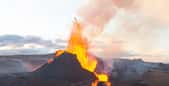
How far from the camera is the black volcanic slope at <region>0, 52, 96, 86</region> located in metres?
36.1

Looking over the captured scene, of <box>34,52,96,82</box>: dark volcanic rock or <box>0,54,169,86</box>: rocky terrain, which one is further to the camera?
<box>0,54,169,86</box>: rocky terrain

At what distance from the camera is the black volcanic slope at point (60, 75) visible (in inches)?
1421

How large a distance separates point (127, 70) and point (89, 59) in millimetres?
17847

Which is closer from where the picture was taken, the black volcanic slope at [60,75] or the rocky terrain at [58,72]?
the black volcanic slope at [60,75]

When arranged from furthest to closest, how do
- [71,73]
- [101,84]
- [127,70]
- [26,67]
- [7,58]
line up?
[7,58] → [26,67] → [127,70] → [71,73] → [101,84]

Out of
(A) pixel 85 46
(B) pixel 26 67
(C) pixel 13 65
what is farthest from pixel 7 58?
(A) pixel 85 46

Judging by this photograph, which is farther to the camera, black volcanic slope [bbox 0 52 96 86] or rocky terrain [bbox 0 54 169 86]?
rocky terrain [bbox 0 54 169 86]

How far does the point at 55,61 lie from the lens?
127 ft

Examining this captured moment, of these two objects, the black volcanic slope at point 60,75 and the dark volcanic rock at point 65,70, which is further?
the dark volcanic rock at point 65,70

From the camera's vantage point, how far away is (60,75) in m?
37.3

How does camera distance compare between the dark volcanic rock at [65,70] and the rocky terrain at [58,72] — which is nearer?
the dark volcanic rock at [65,70]

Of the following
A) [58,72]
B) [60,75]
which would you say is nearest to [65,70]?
[58,72]

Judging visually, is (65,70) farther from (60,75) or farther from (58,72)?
(60,75)

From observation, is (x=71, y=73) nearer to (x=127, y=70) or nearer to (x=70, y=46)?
(x=70, y=46)
